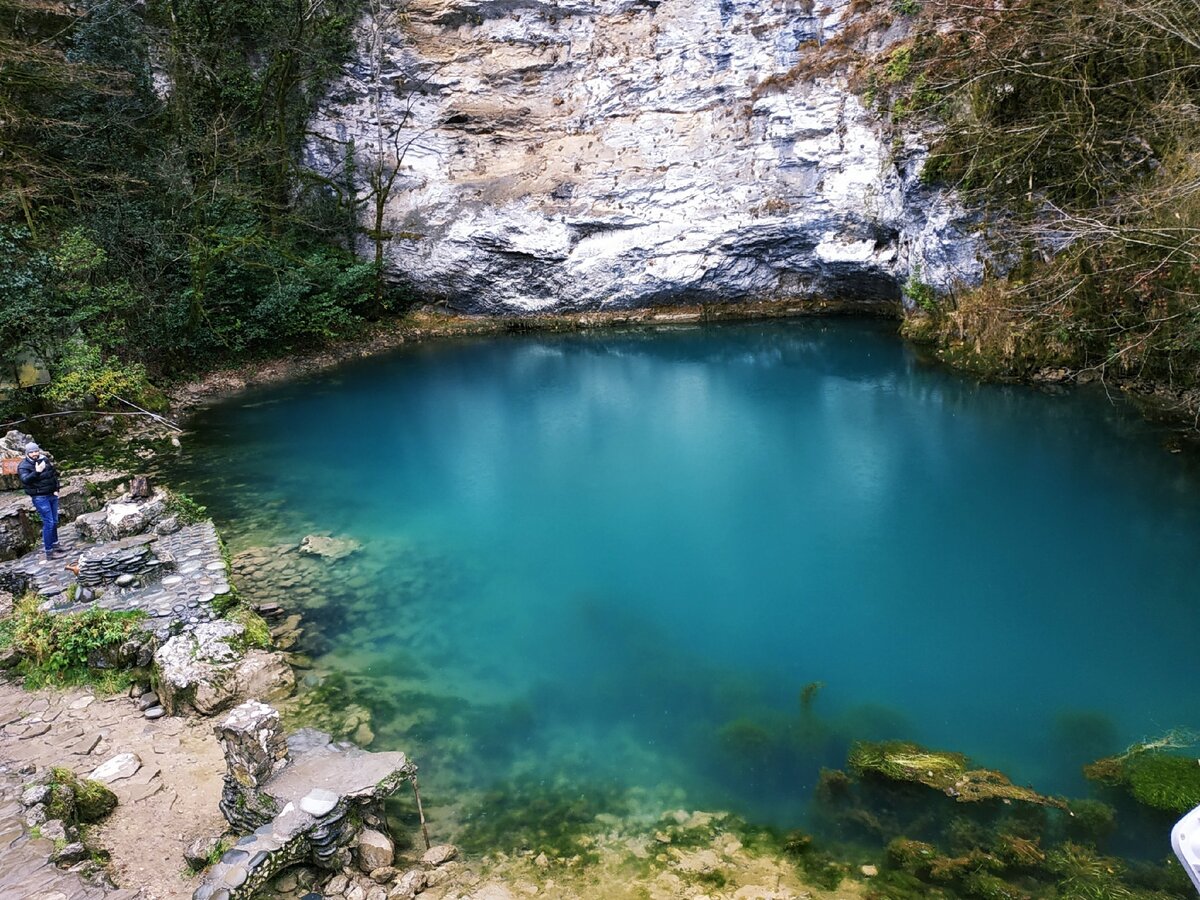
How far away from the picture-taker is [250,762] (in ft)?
17.9

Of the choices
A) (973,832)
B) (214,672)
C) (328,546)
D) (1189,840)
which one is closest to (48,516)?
(328,546)

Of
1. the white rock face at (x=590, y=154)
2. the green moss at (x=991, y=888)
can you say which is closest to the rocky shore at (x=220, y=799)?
the green moss at (x=991, y=888)

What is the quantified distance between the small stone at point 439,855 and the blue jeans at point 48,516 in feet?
23.0

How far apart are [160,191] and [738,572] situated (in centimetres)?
1632

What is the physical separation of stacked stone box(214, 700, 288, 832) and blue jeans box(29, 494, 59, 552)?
540cm

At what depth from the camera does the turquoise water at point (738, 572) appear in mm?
6688

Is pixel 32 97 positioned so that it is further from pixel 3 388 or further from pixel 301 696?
pixel 301 696

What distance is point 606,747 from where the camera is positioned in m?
6.63

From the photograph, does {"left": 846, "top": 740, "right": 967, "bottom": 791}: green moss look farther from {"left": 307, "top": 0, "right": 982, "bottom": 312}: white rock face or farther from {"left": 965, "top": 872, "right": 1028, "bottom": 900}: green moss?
{"left": 307, "top": 0, "right": 982, "bottom": 312}: white rock face

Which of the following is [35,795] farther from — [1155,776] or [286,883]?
[1155,776]

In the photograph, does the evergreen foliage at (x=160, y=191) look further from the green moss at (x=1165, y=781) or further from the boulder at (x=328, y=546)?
the green moss at (x=1165, y=781)

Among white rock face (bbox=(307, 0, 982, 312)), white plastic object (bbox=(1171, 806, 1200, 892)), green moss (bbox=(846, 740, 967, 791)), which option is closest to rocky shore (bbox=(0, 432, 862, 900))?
green moss (bbox=(846, 740, 967, 791))

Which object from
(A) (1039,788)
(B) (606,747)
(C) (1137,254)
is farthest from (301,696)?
(C) (1137,254)

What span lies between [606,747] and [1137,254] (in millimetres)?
11043
